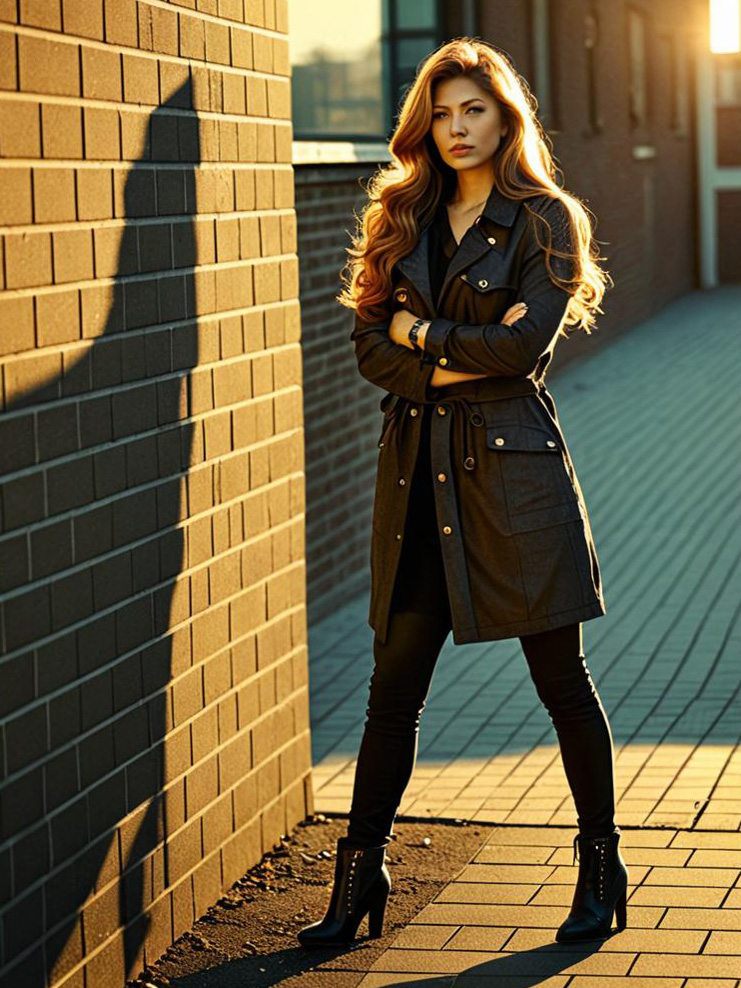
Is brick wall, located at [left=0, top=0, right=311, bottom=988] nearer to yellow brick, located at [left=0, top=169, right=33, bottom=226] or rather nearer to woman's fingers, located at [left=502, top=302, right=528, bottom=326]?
yellow brick, located at [left=0, top=169, right=33, bottom=226]

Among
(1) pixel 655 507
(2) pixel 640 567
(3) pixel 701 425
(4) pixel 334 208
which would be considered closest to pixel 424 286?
(4) pixel 334 208

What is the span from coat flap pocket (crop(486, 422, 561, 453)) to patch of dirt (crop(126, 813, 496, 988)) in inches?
47.4

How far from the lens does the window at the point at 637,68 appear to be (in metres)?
23.4

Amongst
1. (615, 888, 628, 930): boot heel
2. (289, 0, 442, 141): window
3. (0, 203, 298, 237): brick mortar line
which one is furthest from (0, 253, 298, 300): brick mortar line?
(289, 0, 442, 141): window

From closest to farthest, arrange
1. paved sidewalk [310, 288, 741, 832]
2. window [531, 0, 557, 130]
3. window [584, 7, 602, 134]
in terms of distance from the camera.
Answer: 1. paved sidewalk [310, 288, 741, 832]
2. window [531, 0, 557, 130]
3. window [584, 7, 602, 134]

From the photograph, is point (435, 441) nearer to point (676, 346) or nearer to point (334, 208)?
point (334, 208)

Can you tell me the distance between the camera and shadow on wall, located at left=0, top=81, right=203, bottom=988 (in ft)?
11.8

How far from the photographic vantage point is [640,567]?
9.46 meters

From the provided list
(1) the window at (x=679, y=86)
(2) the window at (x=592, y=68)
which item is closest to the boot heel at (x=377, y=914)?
(2) the window at (x=592, y=68)

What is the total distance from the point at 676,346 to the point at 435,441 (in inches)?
678

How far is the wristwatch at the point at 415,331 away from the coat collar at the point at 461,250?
0.17 ft

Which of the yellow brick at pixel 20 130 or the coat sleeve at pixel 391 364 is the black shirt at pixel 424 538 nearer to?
the coat sleeve at pixel 391 364

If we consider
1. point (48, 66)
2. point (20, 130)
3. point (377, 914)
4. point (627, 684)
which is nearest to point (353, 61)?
point (627, 684)

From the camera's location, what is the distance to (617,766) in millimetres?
5945
